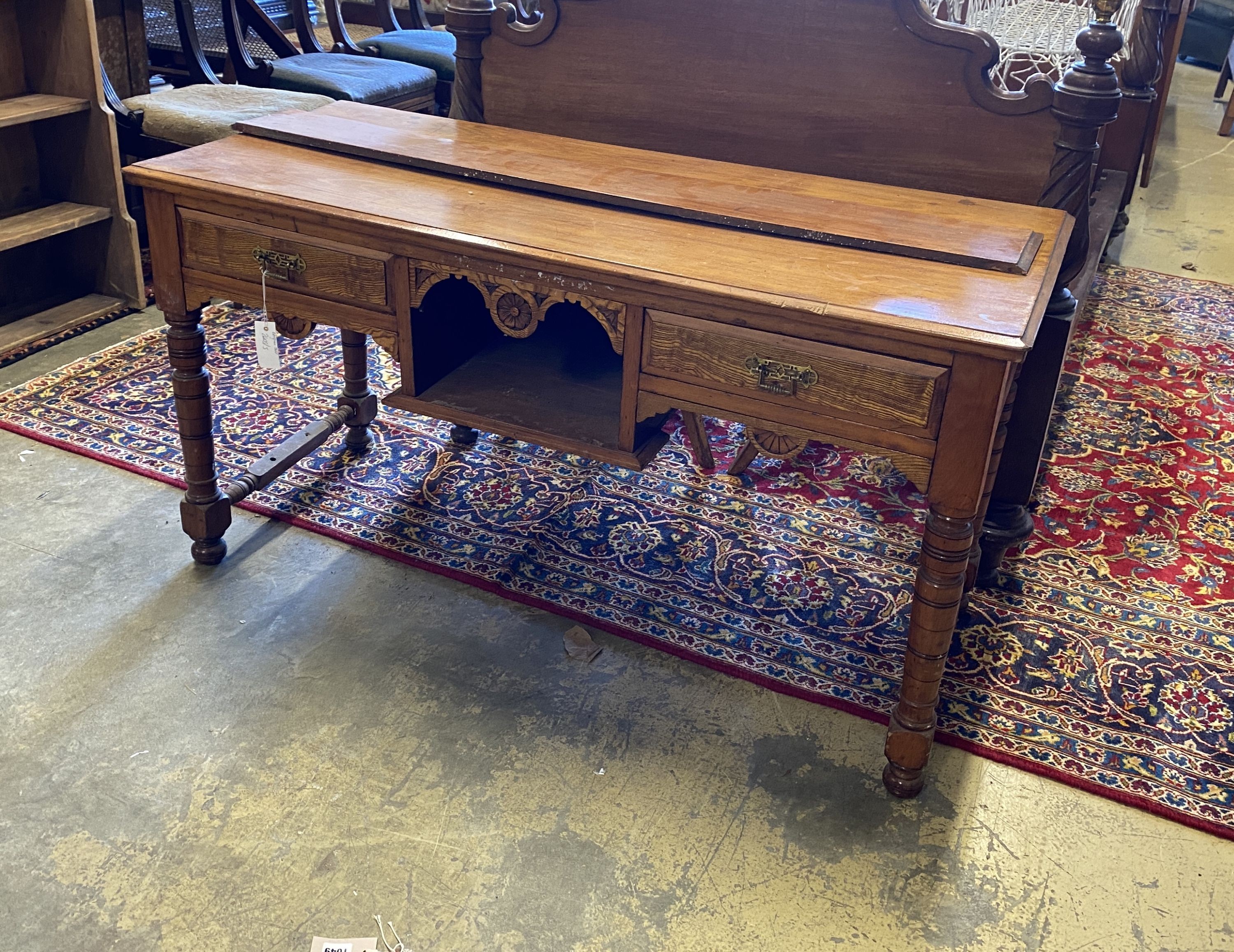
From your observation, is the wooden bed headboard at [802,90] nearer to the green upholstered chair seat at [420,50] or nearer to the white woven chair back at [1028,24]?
the white woven chair back at [1028,24]

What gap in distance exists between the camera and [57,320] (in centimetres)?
353

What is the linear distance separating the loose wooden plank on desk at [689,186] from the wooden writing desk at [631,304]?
11 millimetres

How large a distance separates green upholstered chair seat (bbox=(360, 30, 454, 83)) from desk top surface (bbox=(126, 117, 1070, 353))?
9.44ft

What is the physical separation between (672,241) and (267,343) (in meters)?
0.87

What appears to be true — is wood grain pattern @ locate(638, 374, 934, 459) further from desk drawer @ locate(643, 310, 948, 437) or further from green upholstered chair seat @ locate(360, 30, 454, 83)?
green upholstered chair seat @ locate(360, 30, 454, 83)

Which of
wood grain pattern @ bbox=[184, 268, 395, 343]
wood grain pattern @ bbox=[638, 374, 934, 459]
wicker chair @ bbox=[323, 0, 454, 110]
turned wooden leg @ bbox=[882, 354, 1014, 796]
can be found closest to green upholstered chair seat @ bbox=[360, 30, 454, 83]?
wicker chair @ bbox=[323, 0, 454, 110]

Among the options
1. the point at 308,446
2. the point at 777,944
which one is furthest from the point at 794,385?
the point at 308,446

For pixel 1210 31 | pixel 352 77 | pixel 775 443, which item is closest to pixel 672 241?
pixel 775 443

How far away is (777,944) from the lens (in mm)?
1675

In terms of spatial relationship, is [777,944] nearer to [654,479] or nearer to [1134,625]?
[1134,625]

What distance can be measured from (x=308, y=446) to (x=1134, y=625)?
6.49ft

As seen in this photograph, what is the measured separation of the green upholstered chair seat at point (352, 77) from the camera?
4.33 meters

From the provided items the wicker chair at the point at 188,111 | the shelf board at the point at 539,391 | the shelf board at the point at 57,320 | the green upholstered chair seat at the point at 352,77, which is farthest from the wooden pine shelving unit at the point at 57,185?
the shelf board at the point at 539,391

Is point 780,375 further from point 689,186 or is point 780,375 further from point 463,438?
point 463,438
